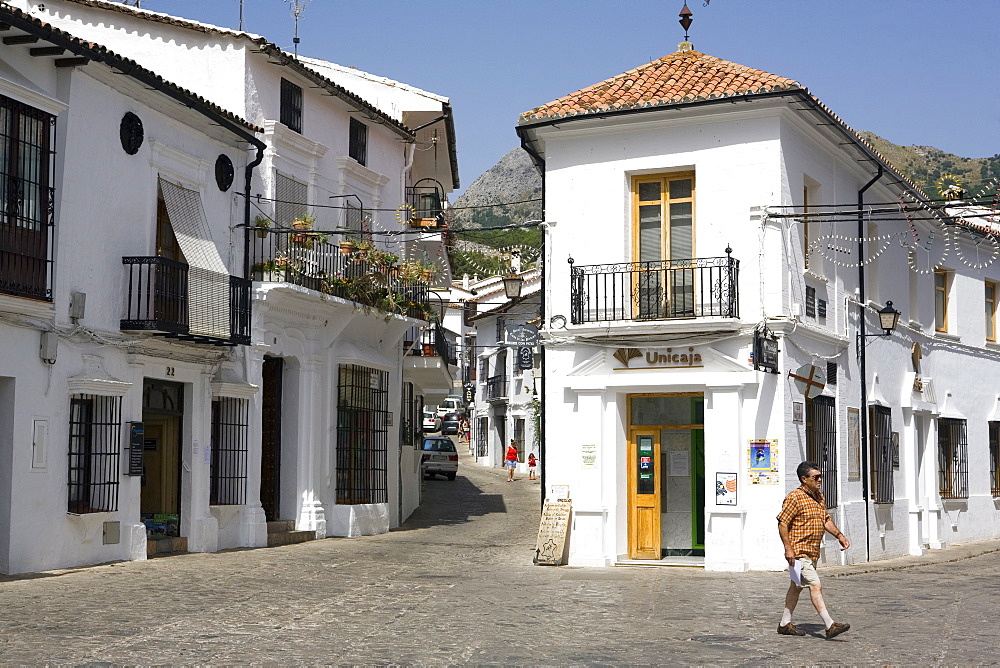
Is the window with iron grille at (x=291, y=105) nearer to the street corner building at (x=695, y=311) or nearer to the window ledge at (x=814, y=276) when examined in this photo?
the street corner building at (x=695, y=311)

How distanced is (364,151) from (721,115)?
31.2 feet

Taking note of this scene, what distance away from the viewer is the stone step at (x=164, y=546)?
17.9 metres

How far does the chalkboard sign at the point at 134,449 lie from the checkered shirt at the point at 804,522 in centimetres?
996

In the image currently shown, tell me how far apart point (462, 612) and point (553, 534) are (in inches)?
217

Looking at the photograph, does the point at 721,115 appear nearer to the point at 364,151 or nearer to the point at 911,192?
the point at 911,192

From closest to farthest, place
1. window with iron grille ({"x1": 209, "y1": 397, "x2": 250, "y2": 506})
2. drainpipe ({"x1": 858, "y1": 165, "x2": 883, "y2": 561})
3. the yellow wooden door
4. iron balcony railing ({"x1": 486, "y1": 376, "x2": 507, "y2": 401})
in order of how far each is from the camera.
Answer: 1. the yellow wooden door
2. window with iron grille ({"x1": 209, "y1": 397, "x2": 250, "y2": 506})
3. drainpipe ({"x1": 858, "y1": 165, "x2": 883, "y2": 561})
4. iron balcony railing ({"x1": 486, "y1": 376, "x2": 507, "y2": 401})

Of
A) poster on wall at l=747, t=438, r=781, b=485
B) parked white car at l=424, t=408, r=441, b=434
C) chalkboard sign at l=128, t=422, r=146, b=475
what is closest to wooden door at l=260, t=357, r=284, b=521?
chalkboard sign at l=128, t=422, r=146, b=475

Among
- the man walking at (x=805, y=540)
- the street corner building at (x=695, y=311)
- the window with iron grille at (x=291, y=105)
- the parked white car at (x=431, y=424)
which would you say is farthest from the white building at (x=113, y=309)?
the parked white car at (x=431, y=424)

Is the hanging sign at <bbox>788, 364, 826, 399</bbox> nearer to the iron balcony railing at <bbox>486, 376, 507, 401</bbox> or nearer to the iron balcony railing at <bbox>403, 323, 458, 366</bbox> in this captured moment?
the iron balcony railing at <bbox>403, 323, 458, 366</bbox>

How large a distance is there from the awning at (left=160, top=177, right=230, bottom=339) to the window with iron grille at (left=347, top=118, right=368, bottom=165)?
578cm

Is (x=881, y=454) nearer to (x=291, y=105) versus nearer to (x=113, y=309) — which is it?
(x=291, y=105)

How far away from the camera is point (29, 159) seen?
1548cm

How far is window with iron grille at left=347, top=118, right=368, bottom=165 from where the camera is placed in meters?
24.6

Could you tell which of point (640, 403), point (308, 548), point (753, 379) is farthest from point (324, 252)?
point (753, 379)
